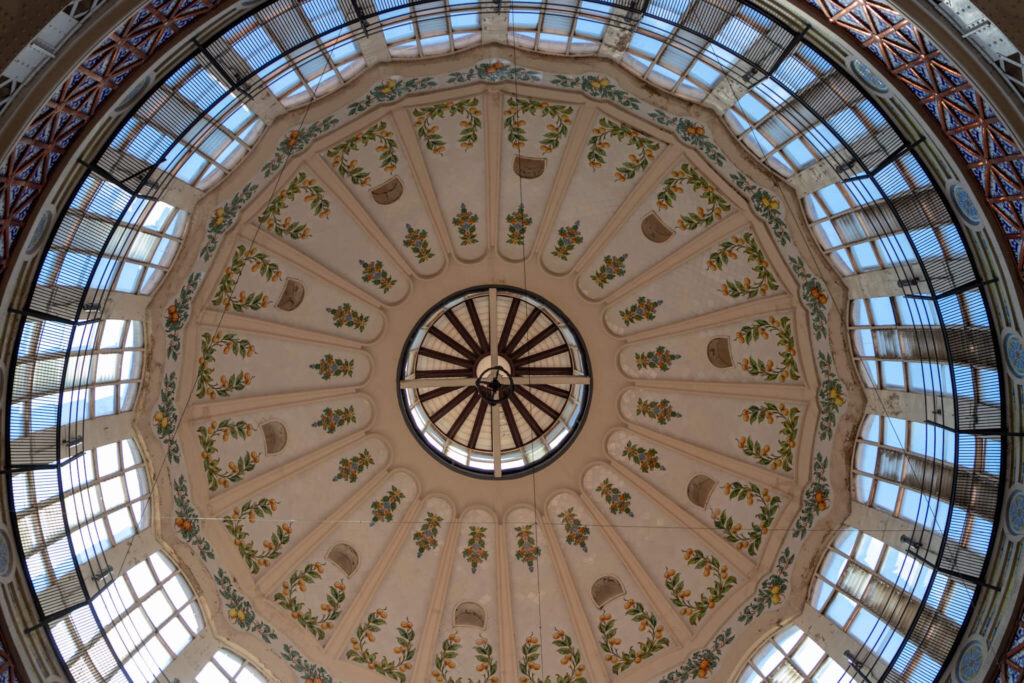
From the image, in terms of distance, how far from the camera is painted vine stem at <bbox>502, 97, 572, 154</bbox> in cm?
1888

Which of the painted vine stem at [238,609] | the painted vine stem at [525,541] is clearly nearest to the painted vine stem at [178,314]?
the painted vine stem at [238,609]

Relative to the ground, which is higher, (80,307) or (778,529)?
(80,307)

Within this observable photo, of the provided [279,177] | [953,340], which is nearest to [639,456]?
[953,340]

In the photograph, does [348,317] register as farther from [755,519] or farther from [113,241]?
[755,519]

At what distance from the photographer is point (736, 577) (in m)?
20.5

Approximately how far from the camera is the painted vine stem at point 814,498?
1944 cm

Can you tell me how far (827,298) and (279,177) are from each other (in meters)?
12.7

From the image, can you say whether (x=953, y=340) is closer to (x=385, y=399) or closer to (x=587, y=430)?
(x=587, y=430)

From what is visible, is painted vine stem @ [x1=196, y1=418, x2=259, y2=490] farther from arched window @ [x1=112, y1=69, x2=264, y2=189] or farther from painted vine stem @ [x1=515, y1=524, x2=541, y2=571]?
painted vine stem @ [x1=515, y1=524, x2=541, y2=571]

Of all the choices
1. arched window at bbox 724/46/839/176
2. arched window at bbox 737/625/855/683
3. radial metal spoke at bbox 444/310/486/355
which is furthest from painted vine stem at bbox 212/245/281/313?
arched window at bbox 737/625/855/683

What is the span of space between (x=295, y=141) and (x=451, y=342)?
6930 millimetres

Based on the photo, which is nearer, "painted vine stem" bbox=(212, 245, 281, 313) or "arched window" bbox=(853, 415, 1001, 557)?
"arched window" bbox=(853, 415, 1001, 557)

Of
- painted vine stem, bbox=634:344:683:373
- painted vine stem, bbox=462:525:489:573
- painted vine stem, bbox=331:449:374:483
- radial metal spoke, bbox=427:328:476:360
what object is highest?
radial metal spoke, bbox=427:328:476:360

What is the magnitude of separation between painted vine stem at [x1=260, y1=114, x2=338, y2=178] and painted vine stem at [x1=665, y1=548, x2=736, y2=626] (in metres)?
13.6
